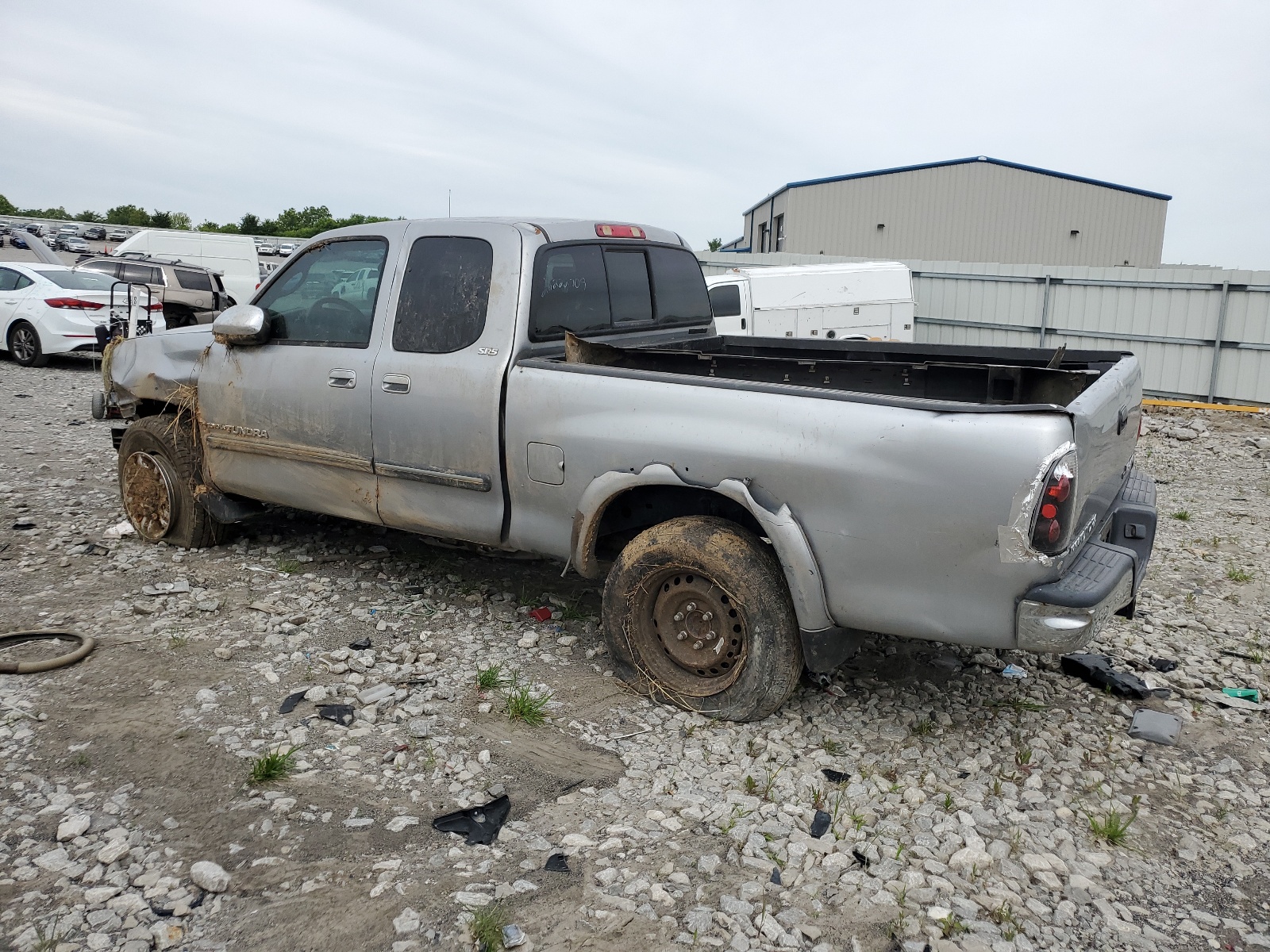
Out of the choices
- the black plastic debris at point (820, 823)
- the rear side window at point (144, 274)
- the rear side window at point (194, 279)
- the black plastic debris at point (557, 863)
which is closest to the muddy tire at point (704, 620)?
the black plastic debris at point (820, 823)

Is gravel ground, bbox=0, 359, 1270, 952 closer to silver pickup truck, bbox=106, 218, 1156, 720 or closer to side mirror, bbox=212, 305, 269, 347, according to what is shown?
silver pickup truck, bbox=106, 218, 1156, 720

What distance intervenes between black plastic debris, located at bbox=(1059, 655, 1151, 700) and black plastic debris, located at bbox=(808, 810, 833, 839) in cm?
182

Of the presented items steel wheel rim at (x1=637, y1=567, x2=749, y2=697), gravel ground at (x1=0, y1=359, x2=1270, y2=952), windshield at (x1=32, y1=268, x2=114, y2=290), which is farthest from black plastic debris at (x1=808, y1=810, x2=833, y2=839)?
windshield at (x1=32, y1=268, x2=114, y2=290)

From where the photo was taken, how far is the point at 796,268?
14.9 m

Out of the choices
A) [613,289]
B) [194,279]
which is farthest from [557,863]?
[194,279]

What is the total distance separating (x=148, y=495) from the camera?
6.04m

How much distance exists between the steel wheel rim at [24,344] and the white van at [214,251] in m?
7.02

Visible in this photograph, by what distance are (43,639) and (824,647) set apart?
3.63m

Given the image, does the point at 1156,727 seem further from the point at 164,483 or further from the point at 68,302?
the point at 68,302

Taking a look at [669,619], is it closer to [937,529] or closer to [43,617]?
[937,529]

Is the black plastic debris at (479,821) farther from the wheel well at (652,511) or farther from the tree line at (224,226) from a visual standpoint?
the tree line at (224,226)

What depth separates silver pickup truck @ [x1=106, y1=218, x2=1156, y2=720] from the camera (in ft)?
10.8

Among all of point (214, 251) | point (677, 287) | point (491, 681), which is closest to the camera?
point (491, 681)

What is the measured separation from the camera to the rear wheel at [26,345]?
49.1 feet
